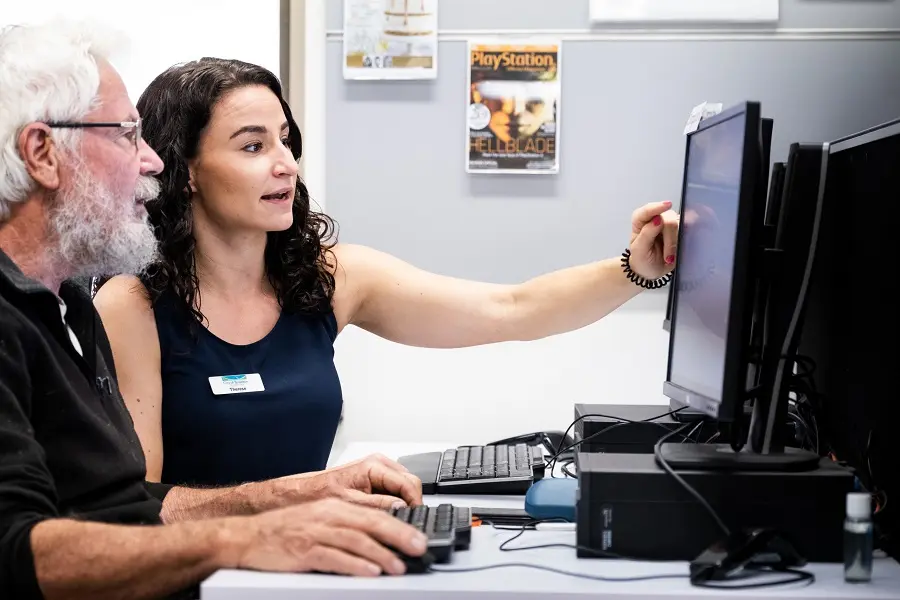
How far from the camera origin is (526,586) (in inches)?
41.3

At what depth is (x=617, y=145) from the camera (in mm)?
2781

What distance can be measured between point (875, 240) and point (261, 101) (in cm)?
118

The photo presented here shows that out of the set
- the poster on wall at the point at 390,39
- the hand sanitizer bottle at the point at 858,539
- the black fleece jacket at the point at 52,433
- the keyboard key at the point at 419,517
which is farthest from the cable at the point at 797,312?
the poster on wall at the point at 390,39

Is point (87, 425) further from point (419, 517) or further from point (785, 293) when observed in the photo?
point (785, 293)

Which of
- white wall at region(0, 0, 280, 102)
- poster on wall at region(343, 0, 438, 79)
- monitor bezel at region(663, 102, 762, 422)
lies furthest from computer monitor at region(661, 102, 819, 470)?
white wall at region(0, 0, 280, 102)

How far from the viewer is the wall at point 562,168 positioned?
2742 mm

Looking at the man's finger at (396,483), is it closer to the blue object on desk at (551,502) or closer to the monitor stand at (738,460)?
the blue object on desk at (551,502)

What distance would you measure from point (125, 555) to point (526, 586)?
0.45 meters

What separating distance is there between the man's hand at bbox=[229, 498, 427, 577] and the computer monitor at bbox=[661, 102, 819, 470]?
1.12 feet

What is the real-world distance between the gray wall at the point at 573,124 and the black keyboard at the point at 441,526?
1.55 meters

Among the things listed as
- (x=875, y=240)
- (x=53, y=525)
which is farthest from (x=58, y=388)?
(x=875, y=240)

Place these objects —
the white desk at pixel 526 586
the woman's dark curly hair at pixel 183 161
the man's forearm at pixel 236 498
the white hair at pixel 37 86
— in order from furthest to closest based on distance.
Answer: the woman's dark curly hair at pixel 183 161, the man's forearm at pixel 236 498, the white hair at pixel 37 86, the white desk at pixel 526 586

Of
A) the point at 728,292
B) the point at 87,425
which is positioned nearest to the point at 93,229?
the point at 87,425

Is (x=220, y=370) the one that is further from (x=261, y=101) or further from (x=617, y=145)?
(x=617, y=145)
